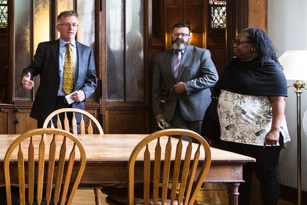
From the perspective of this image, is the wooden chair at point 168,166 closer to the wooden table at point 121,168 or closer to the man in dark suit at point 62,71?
the wooden table at point 121,168

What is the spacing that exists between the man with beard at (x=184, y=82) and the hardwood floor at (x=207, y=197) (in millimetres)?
678

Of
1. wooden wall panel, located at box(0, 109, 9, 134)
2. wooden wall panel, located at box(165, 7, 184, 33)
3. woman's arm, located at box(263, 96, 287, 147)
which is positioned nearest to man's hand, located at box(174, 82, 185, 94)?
woman's arm, located at box(263, 96, 287, 147)

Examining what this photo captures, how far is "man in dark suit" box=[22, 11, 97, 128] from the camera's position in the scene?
9.98ft

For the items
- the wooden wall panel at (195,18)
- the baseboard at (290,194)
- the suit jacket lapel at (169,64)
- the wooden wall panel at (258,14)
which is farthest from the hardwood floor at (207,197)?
the wooden wall panel at (195,18)

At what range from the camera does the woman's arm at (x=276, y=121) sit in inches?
90.1

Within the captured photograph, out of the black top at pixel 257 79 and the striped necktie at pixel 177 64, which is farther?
the striped necktie at pixel 177 64

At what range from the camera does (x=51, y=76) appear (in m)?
3.08

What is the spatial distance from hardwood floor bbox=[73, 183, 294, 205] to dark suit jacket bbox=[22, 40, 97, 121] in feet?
2.84

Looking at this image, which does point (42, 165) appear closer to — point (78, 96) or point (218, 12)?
point (78, 96)

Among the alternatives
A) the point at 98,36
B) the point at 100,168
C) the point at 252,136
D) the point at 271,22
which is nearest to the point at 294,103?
the point at 271,22

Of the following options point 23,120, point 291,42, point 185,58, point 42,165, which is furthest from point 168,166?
point 23,120

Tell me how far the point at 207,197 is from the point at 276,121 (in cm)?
139

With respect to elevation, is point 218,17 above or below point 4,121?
above

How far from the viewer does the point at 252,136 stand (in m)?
2.42
